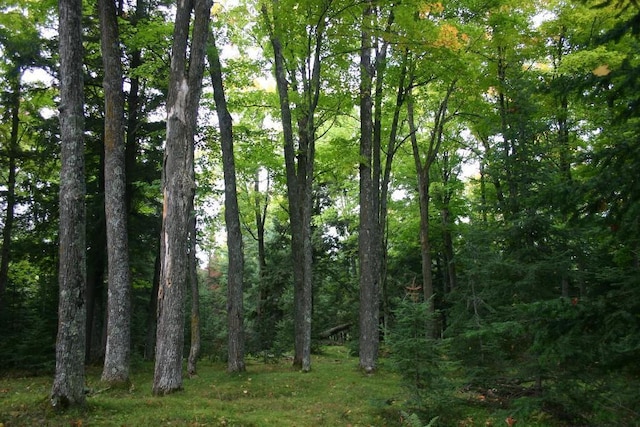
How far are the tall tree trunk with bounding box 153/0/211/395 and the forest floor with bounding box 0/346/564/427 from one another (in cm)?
70

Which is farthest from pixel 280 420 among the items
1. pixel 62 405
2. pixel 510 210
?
pixel 510 210

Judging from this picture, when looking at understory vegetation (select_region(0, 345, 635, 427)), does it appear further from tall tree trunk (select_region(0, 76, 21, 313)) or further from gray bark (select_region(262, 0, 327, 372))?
tall tree trunk (select_region(0, 76, 21, 313))

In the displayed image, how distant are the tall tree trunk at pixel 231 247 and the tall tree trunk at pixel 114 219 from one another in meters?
3.06

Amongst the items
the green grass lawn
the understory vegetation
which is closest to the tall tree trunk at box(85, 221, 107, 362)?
the green grass lawn

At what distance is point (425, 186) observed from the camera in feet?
59.1

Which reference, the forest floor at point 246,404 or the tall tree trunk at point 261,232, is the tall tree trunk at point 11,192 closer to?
the forest floor at point 246,404

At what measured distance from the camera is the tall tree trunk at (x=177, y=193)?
8.41 m

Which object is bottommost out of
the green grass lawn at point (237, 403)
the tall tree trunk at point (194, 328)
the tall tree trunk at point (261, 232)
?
the green grass lawn at point (237, 403)

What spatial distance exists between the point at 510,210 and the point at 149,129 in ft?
40.5

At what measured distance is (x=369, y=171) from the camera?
1333cm

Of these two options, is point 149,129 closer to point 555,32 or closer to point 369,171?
point 369,171

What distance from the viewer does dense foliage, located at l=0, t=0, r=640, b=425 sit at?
190 inches

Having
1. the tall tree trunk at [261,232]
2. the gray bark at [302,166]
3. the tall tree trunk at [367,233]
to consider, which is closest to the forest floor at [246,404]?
the tall tree trunk at [367,233]

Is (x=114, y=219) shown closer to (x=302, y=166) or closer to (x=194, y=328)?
(x=194, y=328)
